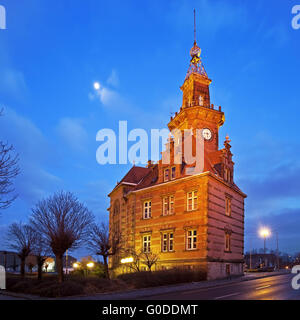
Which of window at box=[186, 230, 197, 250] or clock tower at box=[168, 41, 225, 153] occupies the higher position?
clock tower at box=[168, 41, 225, 153]

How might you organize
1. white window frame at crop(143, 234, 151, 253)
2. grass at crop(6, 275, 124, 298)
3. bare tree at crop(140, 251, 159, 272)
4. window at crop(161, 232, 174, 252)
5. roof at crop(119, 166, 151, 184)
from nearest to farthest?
grass at crop(6, 275, 124, 298) → bare tree at crop(140, 251, 159, 272) → window at crop(161, 232, 174, 252) → white window frame at crop(143, 234, 151, 253) → roof at crop(119, 166, 151, 184)

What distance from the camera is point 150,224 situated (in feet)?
130

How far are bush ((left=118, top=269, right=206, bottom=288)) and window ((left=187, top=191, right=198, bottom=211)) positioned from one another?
6530 mm

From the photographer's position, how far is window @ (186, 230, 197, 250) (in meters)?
34.7

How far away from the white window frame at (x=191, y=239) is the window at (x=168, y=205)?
3328mm

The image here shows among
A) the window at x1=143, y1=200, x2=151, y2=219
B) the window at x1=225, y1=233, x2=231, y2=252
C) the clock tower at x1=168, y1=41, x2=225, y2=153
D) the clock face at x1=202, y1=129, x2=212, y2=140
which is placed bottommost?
the window at x1=225, y1=233, x2=231, y2=252

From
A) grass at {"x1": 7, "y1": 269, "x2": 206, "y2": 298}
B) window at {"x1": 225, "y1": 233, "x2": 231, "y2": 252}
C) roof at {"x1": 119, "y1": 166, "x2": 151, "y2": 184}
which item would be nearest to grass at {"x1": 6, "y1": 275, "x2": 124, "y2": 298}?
grass at {"x1": 7, "y1": 269, "x2": 206, "y2": 298}

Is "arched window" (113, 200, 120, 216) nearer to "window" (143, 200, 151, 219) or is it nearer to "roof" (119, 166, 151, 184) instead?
"roof" (119, 166, 151, 184)

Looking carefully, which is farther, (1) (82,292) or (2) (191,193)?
(2) (191,193)

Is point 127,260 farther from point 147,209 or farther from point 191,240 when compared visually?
point 191,240
